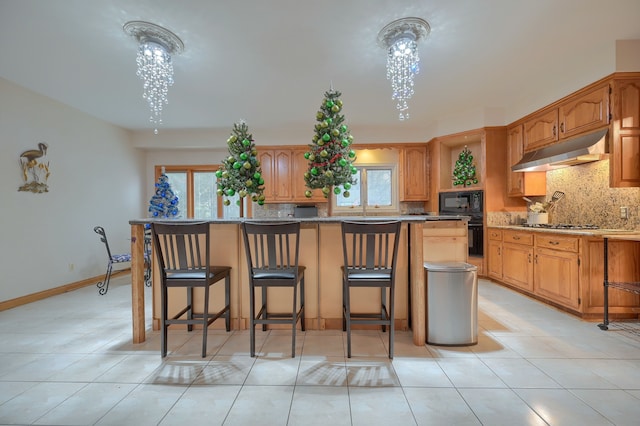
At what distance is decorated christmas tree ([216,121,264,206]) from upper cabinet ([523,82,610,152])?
11.9 ft

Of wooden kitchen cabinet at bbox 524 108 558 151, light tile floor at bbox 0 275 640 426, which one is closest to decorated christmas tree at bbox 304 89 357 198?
light tile floor at bbox 0 275 640 426

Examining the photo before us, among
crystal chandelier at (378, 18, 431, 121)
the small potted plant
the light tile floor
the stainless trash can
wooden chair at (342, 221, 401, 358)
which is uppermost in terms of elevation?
crystal chandelier at (378, 18, 431, 121)

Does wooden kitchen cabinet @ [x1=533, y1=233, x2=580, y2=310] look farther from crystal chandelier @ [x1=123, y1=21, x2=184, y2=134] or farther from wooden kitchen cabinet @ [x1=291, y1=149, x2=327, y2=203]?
crystal chandelier @ [x1=123, y1=21, x2=184, y2=134]

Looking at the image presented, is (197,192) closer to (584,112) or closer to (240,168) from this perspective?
(240,168)

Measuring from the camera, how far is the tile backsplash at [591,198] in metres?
3.11

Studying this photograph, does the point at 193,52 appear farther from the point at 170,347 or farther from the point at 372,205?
the point at 372,205

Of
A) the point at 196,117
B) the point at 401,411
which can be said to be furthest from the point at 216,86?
the point at 401,411

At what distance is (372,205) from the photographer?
19.6 feet

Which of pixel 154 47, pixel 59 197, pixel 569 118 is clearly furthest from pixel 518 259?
pixel 59 197

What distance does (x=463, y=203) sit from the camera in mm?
4855

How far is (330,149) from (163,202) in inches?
151

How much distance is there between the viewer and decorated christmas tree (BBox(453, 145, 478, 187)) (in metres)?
4.89

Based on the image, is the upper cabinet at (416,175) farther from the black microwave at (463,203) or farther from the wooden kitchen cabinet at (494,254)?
the wooden kitchen cabinet at (494,254)

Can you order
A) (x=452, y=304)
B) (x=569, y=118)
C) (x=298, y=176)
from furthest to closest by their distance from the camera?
(x=298, y=176) < (x=569, y=118) < (x=452, y=304)
